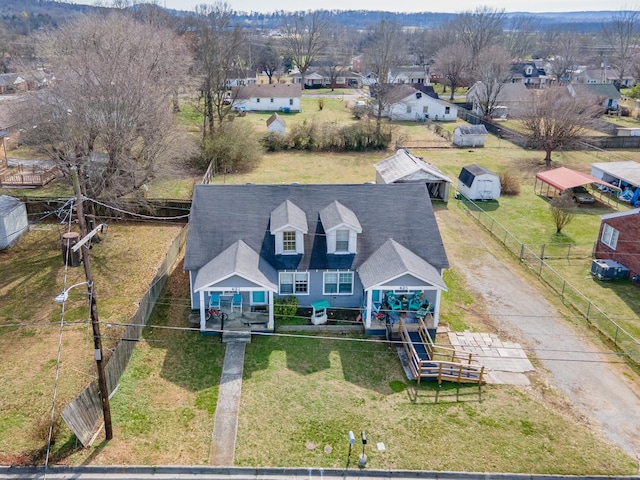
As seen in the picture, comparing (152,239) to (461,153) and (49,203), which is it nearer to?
(49,203)

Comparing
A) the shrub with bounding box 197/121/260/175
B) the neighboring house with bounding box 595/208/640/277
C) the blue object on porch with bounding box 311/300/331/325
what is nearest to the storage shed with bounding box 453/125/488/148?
the shrub with bounding box 197/121/260/175

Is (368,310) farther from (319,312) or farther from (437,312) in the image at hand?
(437,312)

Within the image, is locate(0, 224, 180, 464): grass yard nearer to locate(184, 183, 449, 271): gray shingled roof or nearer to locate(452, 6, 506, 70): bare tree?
A: locate(184, 183, 449, 271): gray shingled roof

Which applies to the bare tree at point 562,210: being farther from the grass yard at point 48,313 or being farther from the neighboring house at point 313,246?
the grass yard at point 48,313

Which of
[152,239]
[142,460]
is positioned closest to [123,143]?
[152,239]

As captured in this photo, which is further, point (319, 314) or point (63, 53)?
point (63, 53)

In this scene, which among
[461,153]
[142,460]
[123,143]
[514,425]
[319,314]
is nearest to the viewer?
[142,460]


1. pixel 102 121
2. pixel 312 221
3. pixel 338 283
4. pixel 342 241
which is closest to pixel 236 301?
pixel 338 283
